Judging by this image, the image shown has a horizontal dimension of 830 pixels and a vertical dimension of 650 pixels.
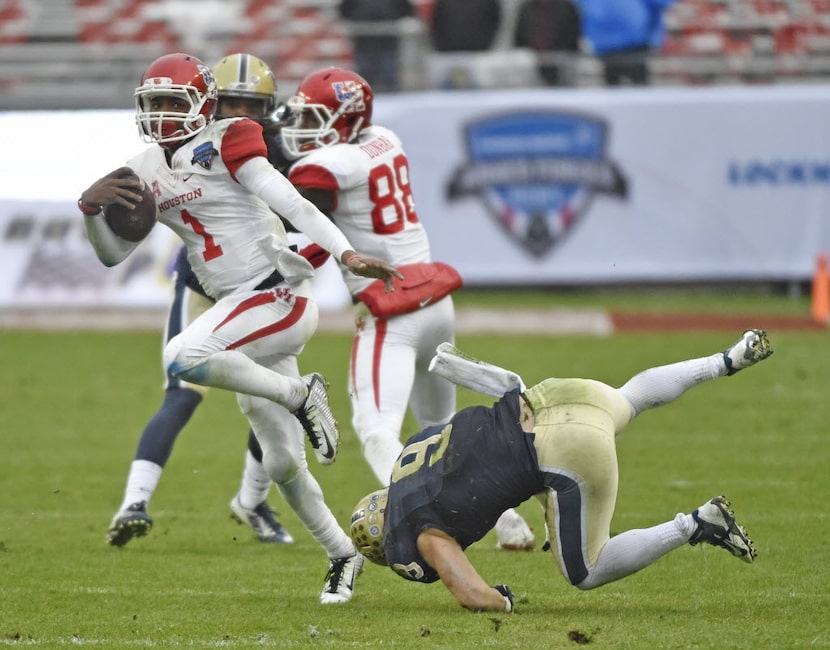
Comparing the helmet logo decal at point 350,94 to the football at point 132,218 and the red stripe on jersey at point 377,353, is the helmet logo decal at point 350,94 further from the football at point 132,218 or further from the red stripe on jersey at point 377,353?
the football at point 132,218

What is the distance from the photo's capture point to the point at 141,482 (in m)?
6.11

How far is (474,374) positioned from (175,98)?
148 cm

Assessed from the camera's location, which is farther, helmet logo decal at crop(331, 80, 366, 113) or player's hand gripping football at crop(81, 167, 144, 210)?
helmet logo decal at crop(331, 80, 366, 113)

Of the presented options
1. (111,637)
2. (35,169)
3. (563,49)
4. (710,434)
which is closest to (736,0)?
(563,49)

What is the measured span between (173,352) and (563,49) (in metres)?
10.2

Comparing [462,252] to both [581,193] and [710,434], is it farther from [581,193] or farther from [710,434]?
[710,434]

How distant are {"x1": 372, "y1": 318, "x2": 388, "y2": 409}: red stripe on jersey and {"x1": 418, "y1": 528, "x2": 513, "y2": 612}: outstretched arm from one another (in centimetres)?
117

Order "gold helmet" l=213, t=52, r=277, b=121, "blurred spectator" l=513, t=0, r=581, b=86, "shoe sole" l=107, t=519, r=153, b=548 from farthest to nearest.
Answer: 1. "blurred spectator" l=513, t=0, r=581, b=86
2. "gold helmet" l=213, t=52, r=277, b=121
3. "shoe sole" l=107, t=519, r=153, b=548

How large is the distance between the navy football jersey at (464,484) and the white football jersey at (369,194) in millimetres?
Result: 1298

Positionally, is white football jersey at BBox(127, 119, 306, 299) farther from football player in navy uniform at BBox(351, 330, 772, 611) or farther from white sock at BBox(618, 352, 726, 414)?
white sock at BBox(618, 352, 726, 414)

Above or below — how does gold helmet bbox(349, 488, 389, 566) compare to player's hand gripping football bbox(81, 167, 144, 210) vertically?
below

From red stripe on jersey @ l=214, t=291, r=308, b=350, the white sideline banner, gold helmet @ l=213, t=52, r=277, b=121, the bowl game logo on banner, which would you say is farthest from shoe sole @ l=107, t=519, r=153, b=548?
the bowl game logo on banner

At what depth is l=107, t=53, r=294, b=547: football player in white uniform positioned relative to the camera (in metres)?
6.23

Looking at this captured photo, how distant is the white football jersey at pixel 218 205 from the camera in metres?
5.42
